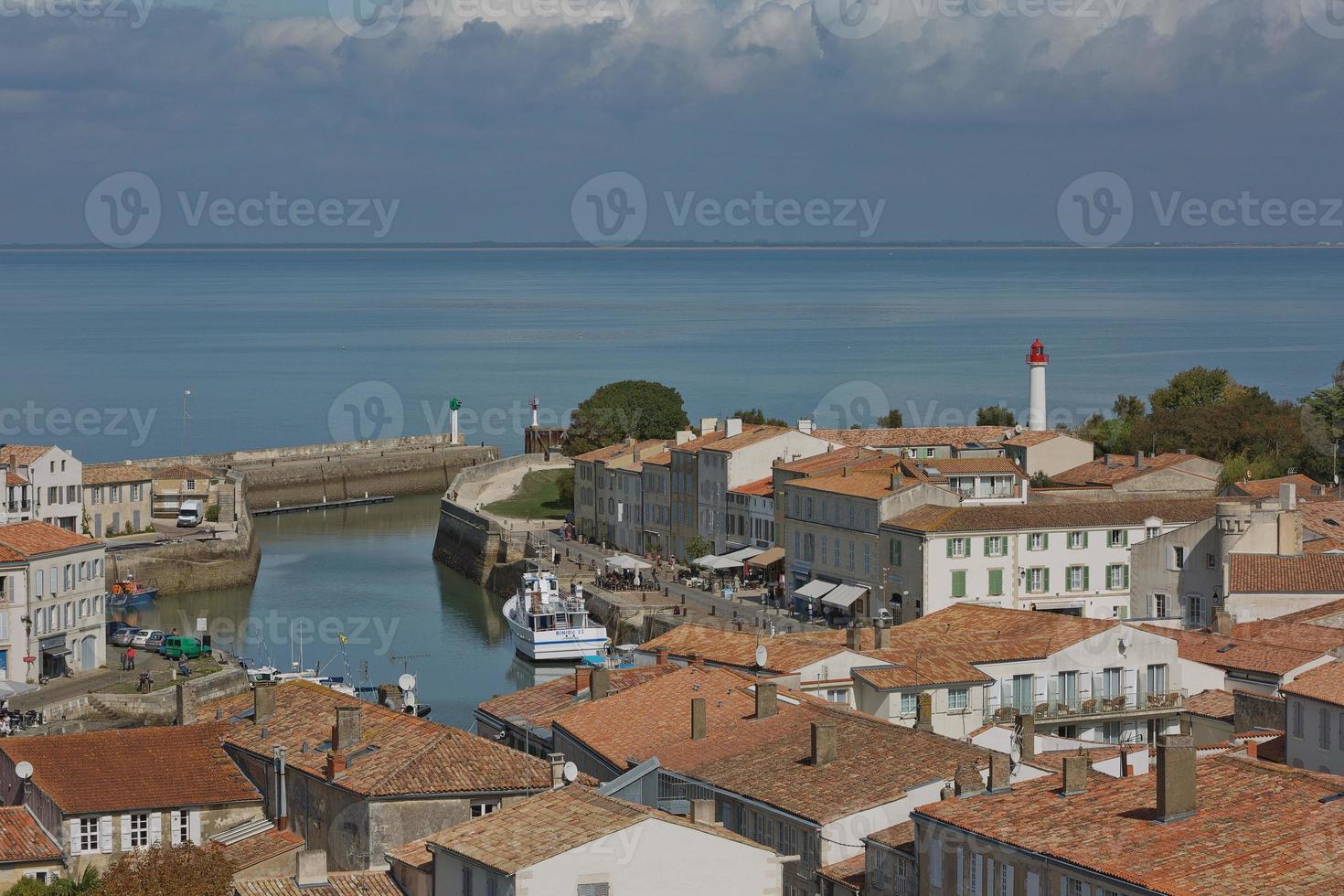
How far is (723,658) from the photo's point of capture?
33344 millimetres

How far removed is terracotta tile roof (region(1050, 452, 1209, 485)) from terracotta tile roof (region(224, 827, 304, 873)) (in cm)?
4017

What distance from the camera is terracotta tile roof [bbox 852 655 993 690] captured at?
3084cm

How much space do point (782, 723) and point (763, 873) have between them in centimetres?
703

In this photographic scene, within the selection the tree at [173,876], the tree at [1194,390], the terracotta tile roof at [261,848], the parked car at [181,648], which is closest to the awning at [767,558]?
the parked car at [181,648]

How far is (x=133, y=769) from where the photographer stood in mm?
25641

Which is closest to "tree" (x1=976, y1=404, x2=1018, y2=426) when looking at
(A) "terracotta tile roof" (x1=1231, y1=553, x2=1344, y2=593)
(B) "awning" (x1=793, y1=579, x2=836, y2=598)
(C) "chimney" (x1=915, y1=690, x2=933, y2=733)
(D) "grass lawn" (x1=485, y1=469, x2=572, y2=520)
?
(D) "grass lawn" (x1=485, y1=469, x2=572, y2=520)

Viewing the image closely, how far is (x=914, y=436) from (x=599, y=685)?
142 feet

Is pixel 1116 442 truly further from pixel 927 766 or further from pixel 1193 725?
pixel 927 766

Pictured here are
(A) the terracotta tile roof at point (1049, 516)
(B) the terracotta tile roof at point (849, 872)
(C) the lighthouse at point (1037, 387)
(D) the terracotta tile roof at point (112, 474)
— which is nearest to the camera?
(B) the terracotta tile roof at point (849, 872)

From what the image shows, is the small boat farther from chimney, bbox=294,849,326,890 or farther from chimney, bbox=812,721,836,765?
chimney, bbox=294,849,326,890

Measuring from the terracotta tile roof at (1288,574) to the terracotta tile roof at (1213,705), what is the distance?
838cm

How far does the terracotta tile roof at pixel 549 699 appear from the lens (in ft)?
96.9

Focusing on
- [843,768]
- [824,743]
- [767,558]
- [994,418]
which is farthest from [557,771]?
[994,418]

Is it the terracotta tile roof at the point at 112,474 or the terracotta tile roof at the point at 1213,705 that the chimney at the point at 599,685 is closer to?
the terracotta tile roof at the point at 1213,705
